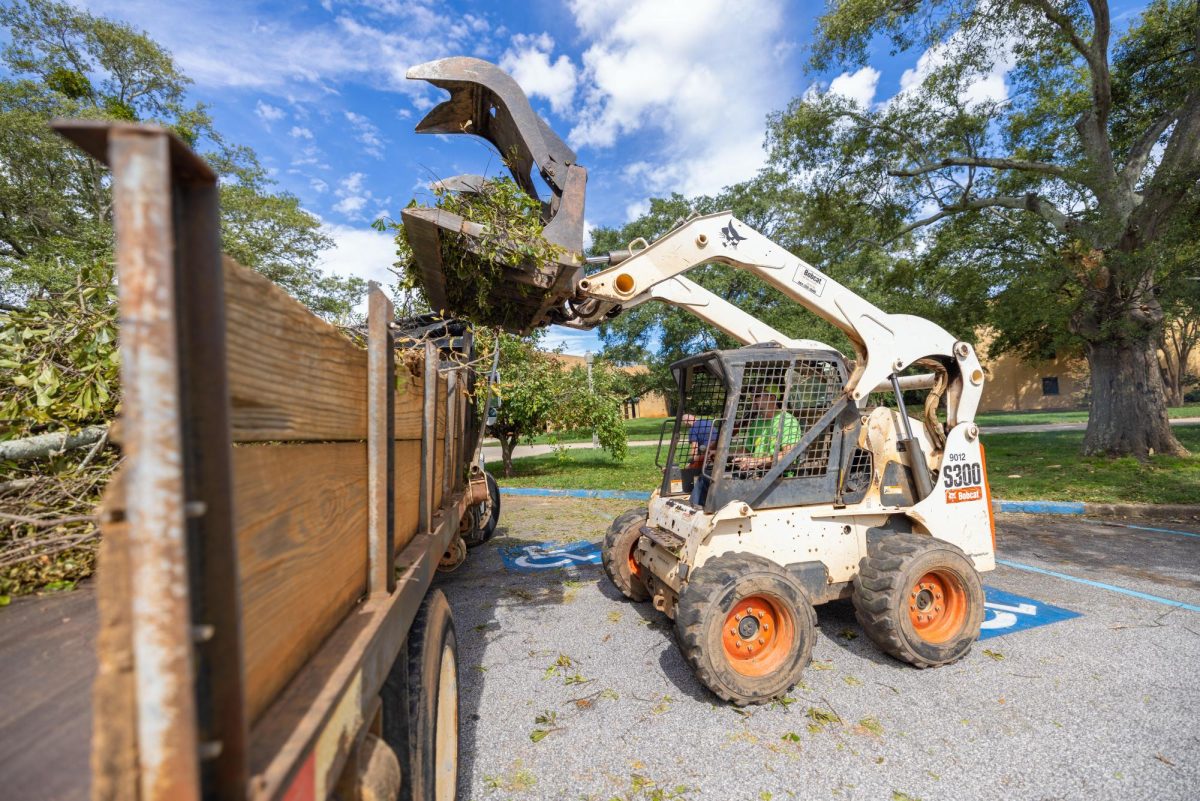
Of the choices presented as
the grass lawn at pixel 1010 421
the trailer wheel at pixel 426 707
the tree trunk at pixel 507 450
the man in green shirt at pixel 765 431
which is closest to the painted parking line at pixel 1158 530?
the man in green shirt at pixel 765 431

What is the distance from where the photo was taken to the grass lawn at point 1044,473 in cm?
868

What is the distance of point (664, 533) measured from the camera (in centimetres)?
443

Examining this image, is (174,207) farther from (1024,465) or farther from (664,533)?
(1024,465)

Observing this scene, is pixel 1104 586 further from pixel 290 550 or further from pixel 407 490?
pixel 290 550

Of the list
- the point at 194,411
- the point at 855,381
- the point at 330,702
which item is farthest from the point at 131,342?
the point at 855,381

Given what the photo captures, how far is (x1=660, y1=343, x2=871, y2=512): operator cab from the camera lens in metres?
4.00

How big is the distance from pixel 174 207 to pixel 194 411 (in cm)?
31

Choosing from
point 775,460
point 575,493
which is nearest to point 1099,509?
point 775,460

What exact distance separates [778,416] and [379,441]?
3210mm

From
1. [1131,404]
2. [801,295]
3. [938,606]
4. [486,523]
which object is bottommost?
[938,606]

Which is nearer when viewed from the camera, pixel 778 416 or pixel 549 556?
pixel 778 416

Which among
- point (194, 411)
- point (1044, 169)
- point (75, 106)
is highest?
point (75, 106)

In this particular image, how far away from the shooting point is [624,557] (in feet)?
16.7

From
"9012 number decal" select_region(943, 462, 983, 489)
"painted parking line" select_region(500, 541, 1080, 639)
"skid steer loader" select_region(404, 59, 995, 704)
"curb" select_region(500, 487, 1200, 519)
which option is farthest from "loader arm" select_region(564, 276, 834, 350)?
"curb" select_region(500, 487, 1200, 519)
